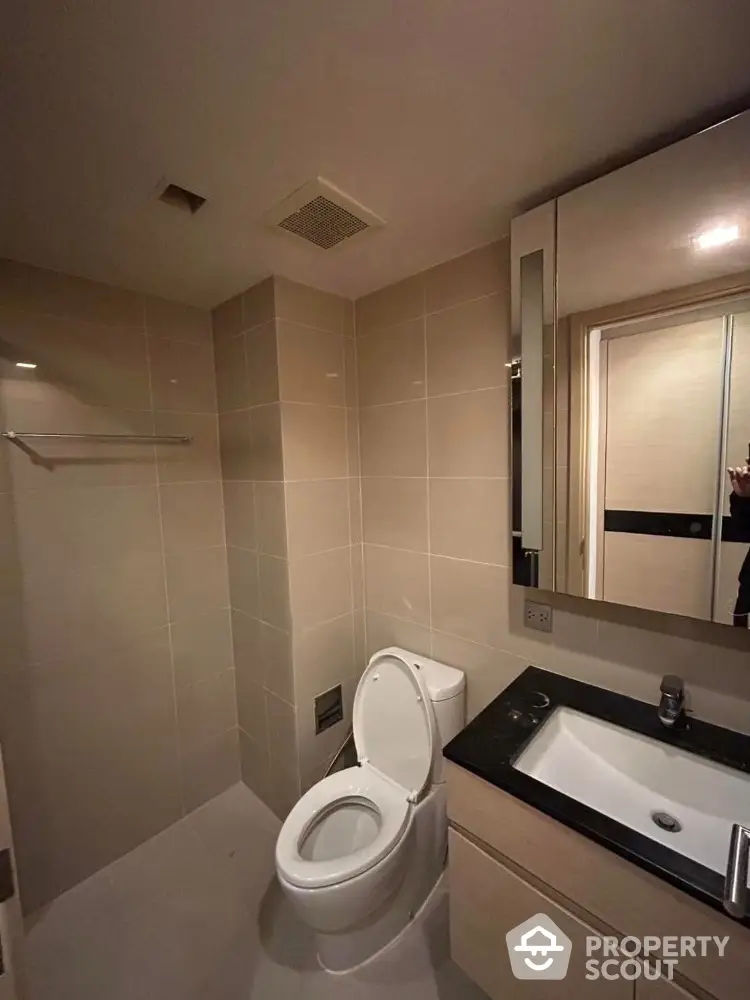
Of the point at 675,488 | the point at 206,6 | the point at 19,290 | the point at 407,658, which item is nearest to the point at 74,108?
the point at 206,6

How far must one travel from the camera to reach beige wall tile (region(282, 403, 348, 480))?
1.59 meters

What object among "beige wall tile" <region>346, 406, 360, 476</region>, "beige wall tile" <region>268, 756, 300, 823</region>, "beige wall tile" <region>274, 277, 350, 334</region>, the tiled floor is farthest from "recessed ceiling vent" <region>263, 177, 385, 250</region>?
the tiled floor

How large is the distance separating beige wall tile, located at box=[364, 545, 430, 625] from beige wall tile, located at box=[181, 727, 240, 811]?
992 mm

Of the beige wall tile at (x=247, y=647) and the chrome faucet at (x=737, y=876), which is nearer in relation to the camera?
the chrome faucet at (x=737, y=876)

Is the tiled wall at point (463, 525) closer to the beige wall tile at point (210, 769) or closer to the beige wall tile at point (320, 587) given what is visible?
the beige wall tile at point (320, 587)

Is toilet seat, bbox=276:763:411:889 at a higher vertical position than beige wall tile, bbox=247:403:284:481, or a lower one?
lower

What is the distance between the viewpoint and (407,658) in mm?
1587

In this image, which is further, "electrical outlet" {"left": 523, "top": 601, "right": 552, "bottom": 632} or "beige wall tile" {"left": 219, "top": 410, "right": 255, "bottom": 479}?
"beige wall tile" {"left": 219, "top": 410, "right": 255, "bottom": 479}

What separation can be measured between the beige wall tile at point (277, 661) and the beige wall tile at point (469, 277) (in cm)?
141

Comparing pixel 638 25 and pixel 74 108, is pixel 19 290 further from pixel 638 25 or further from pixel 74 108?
pixel 638 25

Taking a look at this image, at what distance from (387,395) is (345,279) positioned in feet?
1.53

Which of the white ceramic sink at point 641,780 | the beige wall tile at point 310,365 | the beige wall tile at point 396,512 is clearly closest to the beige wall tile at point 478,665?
the white ceramic sink at point 641,780

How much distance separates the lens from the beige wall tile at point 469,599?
144cm

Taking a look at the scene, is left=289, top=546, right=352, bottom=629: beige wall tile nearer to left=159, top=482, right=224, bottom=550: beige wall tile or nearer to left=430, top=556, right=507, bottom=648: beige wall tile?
left=430, top=556, right=507, bottom=648: beige wall tile
